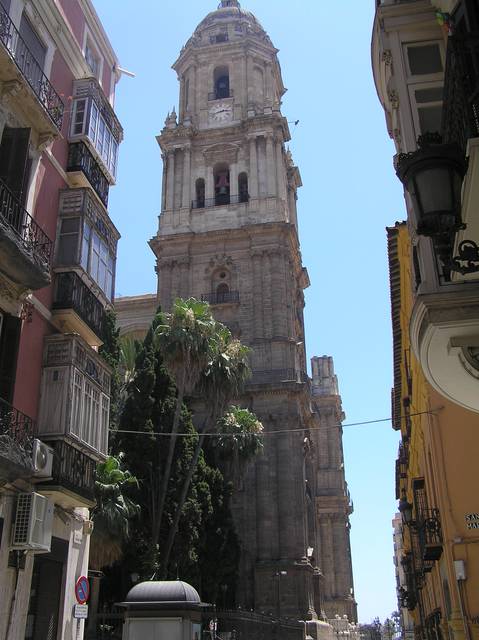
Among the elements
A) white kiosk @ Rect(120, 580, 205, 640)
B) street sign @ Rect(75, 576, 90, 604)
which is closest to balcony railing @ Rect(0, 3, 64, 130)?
street sign @ Rect(75, 576, 90, 604)

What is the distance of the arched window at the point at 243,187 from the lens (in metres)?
49.2

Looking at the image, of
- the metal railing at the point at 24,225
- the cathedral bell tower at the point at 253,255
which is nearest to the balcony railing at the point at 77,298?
the metal railing at the point at 24,225

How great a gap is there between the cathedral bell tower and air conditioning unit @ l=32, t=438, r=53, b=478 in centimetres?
2581

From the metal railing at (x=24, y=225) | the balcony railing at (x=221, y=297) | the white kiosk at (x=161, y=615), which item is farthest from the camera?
the balcony railing at (x=221, y=297)

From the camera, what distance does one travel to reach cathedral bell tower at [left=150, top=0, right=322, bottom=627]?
38125mm

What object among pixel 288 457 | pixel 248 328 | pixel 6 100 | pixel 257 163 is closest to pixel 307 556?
pixel 288 457

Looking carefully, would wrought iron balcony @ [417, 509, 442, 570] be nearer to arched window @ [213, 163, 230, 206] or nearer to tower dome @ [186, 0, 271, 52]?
arched window @ [213, 163, 230, 206]

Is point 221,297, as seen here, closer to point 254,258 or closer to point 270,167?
point 254,258

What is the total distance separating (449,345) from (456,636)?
10690mm

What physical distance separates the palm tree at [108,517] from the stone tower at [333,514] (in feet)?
104

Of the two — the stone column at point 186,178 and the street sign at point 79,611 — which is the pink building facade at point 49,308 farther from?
the stone column at point 186,178

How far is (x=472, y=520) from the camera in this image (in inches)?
575

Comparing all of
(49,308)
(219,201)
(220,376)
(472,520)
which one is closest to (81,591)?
(49,308)

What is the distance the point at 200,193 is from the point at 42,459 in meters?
40.5
